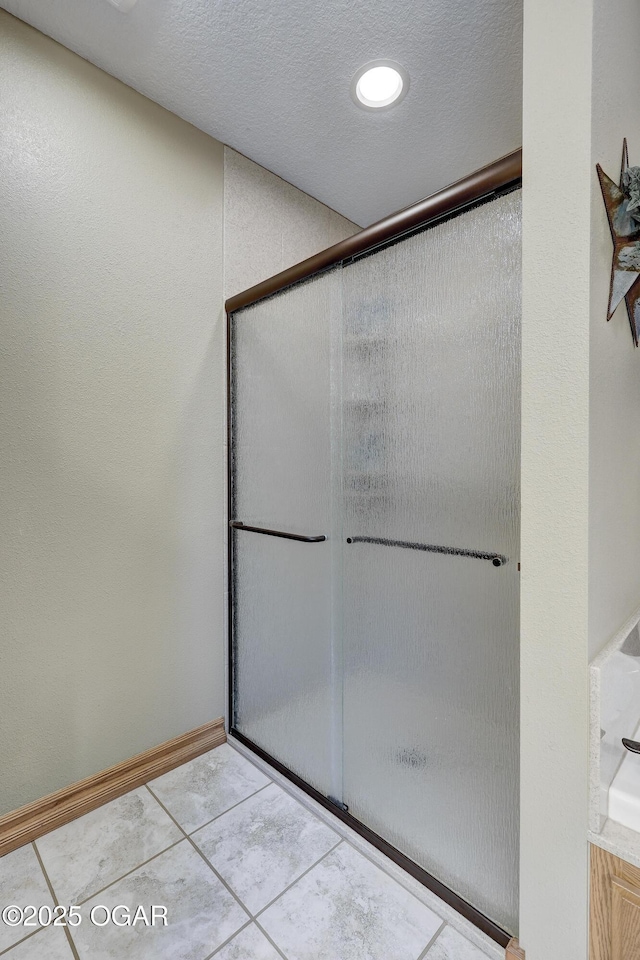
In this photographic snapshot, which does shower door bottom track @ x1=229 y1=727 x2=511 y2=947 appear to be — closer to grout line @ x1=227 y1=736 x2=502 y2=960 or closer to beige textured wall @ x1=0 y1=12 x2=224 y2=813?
grout line @ x1=227 y1=736 x2=502 y2=960

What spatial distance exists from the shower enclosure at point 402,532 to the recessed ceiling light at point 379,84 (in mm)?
630

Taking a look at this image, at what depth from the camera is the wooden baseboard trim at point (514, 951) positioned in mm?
1012

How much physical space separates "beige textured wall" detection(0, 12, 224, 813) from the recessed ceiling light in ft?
2.02

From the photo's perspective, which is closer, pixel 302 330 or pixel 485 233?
pixel 485 233

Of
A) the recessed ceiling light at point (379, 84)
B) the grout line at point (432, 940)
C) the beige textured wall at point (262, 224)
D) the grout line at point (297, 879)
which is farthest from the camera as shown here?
the beige textured wall at point (262, 224)

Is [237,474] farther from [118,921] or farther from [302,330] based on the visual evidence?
[118,921]

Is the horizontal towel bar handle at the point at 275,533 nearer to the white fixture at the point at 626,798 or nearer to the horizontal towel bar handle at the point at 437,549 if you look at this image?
the horizontal towel bar handle at the point at 437,549

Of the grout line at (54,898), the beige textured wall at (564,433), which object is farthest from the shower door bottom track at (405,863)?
the grout line at (54,898)

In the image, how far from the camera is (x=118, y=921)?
4.08 ft

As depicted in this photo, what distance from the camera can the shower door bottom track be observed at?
1.18 m

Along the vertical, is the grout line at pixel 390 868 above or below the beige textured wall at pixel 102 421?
below

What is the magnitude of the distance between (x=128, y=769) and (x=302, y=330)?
1.67 m

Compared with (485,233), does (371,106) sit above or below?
above

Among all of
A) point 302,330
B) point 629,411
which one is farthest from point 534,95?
point 302,330
